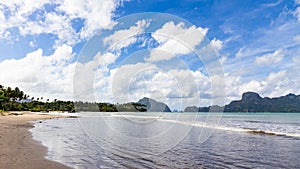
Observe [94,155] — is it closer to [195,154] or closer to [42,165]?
[42,165]

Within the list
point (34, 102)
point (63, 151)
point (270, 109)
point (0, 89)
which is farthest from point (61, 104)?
point (63, 151)

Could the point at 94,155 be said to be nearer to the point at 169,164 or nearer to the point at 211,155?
the point at 169,164

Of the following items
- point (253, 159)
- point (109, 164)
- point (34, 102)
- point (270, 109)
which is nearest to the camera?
point (109, 164)

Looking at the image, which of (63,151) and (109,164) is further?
(63,151)

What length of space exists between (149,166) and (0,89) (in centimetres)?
11791

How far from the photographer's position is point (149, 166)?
13211 mm

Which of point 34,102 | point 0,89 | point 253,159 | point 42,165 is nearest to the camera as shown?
point 42,165

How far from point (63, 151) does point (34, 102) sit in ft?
556

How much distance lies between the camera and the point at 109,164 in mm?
13391

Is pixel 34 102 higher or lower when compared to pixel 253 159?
higher

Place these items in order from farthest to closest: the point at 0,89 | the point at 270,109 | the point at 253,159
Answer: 1. the point at 270,109
2. the point at 0,89
3. the point at 253,159

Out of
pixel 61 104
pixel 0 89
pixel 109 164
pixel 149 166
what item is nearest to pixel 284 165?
pixel 149 166

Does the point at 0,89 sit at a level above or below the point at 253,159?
above

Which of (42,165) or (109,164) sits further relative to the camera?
(109,164)
